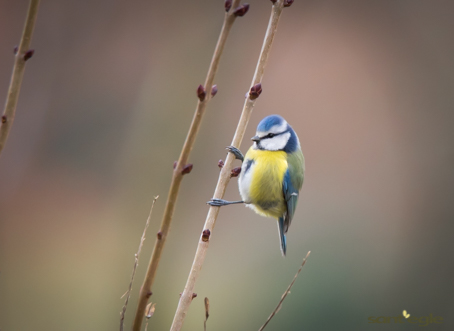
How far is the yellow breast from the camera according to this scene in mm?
805

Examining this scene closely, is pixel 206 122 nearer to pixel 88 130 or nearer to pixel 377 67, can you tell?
pixel 88 130

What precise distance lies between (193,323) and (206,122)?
75 cm

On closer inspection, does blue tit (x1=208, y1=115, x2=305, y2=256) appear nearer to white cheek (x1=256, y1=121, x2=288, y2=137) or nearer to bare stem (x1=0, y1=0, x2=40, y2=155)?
white cheek (x1=256, y1=121, x2=288, y2=137)

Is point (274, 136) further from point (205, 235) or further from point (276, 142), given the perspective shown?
point (205, 235)

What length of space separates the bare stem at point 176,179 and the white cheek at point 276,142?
0.43 m

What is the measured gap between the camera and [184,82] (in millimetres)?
1538

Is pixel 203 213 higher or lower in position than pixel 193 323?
higher

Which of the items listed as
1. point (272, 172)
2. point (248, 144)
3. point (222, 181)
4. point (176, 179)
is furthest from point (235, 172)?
point (248, 144)

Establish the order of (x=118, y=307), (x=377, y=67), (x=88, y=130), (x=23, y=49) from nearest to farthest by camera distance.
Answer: (x=23, y=49)
(x=118, y=307)
(x=88, y=130)
(x=377, y=67)

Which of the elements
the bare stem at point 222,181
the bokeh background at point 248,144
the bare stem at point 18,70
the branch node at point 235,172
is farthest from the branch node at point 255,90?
the bokeh background at point 248,144

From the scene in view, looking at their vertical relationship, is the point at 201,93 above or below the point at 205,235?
above

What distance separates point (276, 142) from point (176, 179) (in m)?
0.48

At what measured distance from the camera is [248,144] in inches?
55.8

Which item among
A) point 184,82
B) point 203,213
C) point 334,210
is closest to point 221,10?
point 184,82
